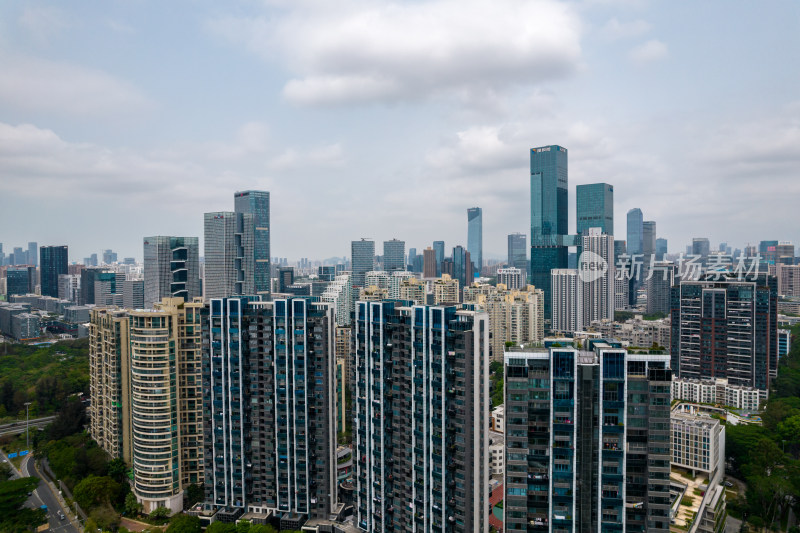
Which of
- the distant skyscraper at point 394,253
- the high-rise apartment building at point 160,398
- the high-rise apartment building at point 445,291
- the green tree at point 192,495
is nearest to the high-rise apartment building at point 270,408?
the green tree at point 192,495

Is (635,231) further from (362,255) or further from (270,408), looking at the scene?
(270,408)

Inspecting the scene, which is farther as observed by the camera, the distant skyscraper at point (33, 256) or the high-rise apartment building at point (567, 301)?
the distant skyscraper at point (33, 256)

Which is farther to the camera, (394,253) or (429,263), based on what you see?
(394,253)

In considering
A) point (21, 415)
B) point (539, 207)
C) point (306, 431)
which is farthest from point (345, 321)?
point (539, 207)

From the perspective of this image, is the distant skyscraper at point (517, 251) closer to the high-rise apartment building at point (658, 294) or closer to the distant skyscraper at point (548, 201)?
A: the distant skyscraper at point (548, 201)

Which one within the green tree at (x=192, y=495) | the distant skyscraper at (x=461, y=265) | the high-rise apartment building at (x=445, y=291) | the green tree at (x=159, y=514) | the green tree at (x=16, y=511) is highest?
the distant skyscraper at (x=461, y=265)

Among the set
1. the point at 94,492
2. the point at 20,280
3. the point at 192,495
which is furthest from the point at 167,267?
the point at 192,495

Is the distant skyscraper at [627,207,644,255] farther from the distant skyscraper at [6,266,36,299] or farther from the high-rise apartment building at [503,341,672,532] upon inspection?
the distant skyscraper at [6,266,36,299]
